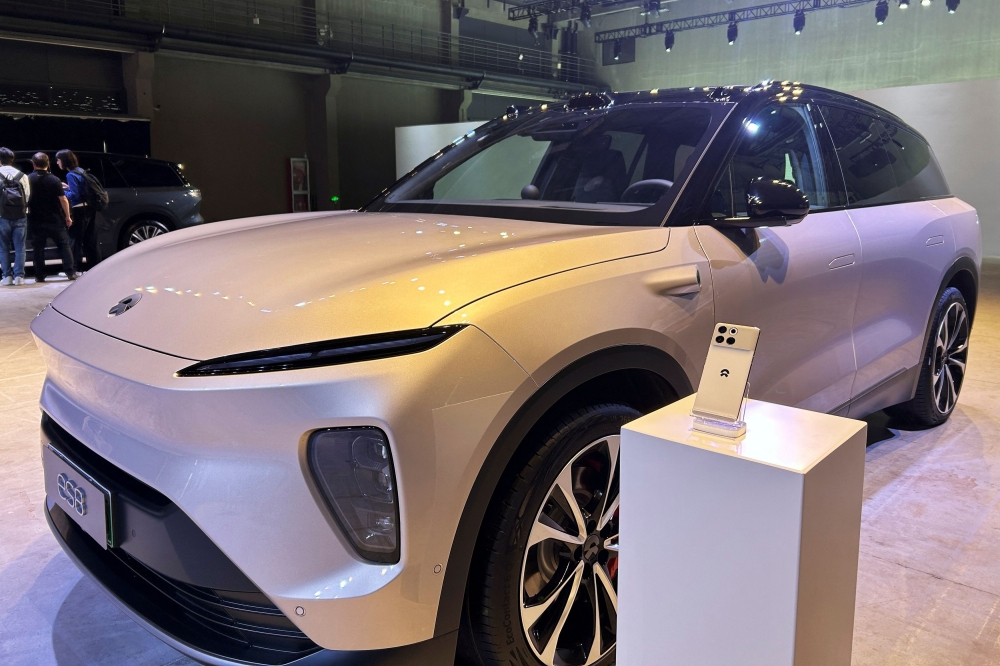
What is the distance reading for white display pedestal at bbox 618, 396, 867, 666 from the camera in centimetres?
106

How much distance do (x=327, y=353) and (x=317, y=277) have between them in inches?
10.7

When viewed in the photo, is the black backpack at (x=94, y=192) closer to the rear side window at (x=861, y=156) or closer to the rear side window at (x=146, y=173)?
the rear side window at (x=146, y=173)

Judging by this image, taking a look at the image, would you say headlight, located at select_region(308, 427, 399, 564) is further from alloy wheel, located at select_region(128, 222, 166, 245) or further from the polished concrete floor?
alloy wheel, located at select_region(128, 222, 166, 245)

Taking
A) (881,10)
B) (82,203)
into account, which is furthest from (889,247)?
(881,10)

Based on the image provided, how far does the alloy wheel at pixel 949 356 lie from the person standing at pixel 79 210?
8.27 metres

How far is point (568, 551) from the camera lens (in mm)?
1527

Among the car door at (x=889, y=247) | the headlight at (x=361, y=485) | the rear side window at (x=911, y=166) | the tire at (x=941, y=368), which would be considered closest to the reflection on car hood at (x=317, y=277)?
the headlight at (x=361, y=485)

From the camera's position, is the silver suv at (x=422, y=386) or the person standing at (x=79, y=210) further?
the person standing at (x=79, y=210)

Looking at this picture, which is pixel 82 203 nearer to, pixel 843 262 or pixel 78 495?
pixel 78 495

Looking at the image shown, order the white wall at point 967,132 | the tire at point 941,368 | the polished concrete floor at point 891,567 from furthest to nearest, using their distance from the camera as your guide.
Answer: the white wall at point 967,132 → the tire at point 941,368 → the polished concrete floor at point 891,567

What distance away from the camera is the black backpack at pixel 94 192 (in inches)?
329

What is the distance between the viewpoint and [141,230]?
9.09 meters

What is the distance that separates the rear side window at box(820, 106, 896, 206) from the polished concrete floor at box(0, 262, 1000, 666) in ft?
3.30

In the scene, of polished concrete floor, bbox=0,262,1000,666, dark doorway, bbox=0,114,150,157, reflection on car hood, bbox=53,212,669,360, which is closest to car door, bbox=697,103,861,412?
reflection on car hood, bbox=53,212,669,360
